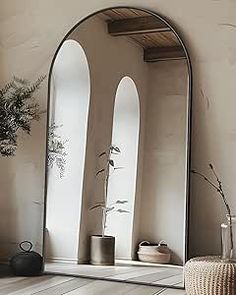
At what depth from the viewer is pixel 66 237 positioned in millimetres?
2531

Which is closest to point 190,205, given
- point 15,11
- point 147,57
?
point 147,57

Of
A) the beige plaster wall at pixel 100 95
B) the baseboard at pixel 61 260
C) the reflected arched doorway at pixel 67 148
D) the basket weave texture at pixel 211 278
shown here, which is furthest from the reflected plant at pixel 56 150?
the basket weave texture at pixel 211 278

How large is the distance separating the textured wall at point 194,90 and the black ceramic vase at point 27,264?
17 cm

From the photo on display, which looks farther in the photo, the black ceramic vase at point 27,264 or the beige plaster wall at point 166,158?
the black ceramic vase at point 27,264

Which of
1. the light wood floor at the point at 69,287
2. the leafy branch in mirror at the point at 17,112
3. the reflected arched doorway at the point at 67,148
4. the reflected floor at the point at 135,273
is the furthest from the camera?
the leafy branch in mirror at the point at 17,112

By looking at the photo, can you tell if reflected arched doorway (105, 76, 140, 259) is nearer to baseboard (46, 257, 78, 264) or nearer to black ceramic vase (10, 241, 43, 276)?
baseboard (46, 257, 78, 264)

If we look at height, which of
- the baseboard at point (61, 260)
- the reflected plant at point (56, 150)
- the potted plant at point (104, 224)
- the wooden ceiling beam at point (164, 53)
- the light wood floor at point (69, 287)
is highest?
the wooden ceiling beam at point (164, 53)

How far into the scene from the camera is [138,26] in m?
2.47

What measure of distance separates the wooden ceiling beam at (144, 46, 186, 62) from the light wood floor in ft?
3.06

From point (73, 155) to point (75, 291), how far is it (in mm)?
643

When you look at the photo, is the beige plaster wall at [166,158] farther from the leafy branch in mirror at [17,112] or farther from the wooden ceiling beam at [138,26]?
the leafy branch in mirror at [17,112]

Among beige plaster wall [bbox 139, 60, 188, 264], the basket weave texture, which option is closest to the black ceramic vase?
beige plaster wall [bbox 139, 60, 188, 264]

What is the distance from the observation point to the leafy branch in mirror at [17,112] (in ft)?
8.86

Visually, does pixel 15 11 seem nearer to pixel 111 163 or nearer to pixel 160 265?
pixel 111 163
